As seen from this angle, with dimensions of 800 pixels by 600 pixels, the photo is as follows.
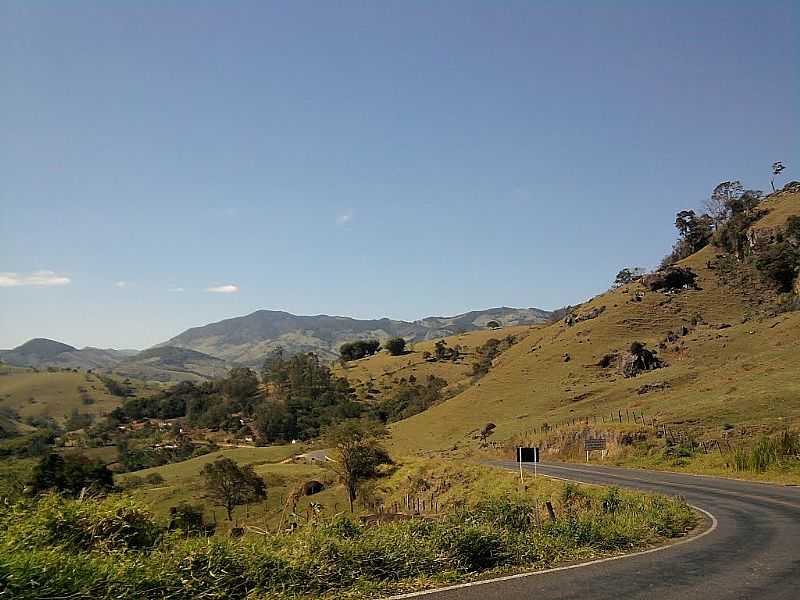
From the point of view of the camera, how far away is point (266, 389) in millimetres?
171875

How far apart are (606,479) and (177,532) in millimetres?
29190

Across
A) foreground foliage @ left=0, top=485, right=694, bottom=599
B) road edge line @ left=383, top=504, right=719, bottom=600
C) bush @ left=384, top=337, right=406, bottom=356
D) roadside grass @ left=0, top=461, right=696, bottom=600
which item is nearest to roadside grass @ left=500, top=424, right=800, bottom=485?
road edge line @ left=383, top=504, right=719, bottom=600

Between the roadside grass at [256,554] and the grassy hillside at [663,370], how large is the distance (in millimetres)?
32694

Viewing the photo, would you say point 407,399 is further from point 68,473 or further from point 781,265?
point 68,473

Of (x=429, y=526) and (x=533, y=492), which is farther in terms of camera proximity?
(x=533, y=492)

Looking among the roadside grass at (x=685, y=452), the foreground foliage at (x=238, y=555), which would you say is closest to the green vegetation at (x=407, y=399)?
the roadside grass at (x=685, y=452)

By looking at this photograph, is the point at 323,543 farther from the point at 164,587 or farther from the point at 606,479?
the point at 606,479

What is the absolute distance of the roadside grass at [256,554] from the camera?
7434 millimetres

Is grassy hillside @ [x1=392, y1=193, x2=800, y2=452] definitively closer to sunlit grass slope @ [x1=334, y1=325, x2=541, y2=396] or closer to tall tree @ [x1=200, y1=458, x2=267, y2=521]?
tall tree @ [x1=200, y1=458, x2=267, y2=521]

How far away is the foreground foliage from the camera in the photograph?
7.39 metres

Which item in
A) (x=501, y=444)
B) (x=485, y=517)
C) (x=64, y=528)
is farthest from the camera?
(x=501, y=444)

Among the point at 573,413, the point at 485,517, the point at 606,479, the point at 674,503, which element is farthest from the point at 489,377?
the point at 485,517

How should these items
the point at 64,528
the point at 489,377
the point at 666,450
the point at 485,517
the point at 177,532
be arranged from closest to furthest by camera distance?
1. the point at 64,528
2. the point at 177,532
3. the point at 485,517
4. the point at 666,450
5. the point at 489,377

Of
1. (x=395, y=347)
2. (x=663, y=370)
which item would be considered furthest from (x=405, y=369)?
(x=663, y=370)
